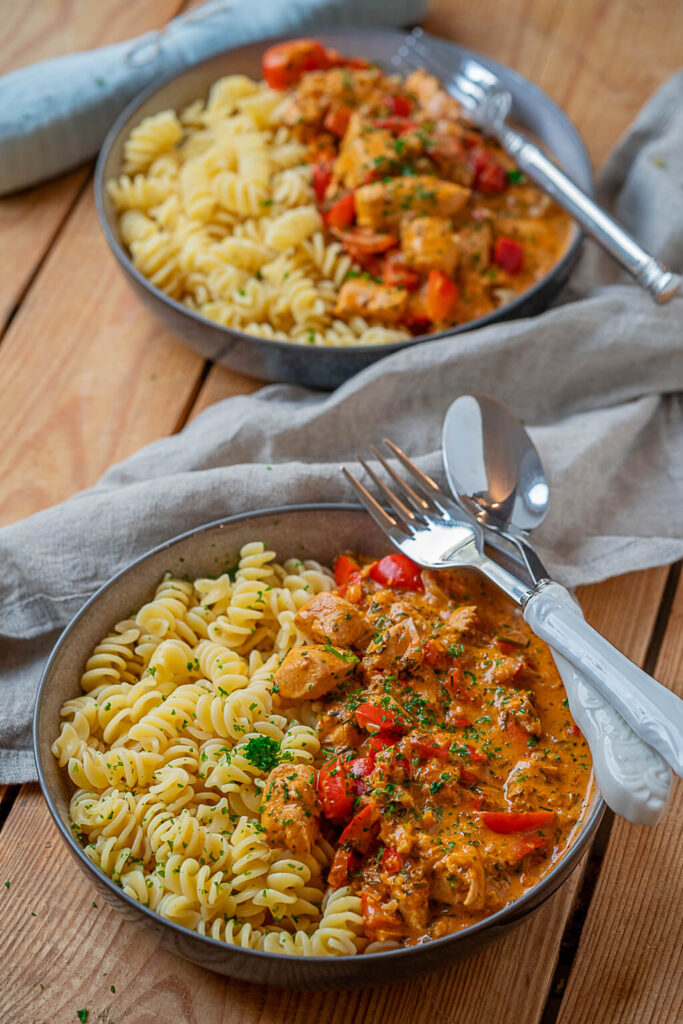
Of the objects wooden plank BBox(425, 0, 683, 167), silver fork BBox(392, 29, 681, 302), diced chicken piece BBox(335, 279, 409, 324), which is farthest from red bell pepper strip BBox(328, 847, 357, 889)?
wooden plank BBox(425, 0, 683, 167)

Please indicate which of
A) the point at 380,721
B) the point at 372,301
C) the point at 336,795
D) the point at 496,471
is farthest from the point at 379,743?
the point at 372,301

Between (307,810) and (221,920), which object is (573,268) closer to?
(307,810)

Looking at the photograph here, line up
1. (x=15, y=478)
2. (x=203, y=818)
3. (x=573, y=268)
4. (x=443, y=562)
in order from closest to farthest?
(x=203, y=818) → (x=443, y=562) → (x=15, y=478) → (x=573, y=268)

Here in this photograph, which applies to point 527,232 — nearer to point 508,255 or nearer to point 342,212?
point 508,255

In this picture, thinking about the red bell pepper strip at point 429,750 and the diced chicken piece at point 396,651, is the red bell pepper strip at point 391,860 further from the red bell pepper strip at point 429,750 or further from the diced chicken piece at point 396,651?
the diced chicken piece at point 396,651

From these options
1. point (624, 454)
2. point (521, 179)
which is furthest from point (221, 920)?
point (521, 179)

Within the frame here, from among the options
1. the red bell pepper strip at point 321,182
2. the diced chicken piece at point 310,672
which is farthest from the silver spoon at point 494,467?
the red bell pepper strip at point 321,182
